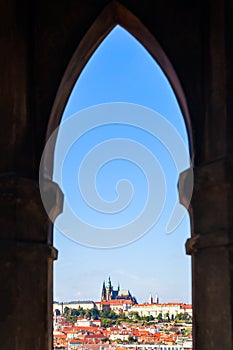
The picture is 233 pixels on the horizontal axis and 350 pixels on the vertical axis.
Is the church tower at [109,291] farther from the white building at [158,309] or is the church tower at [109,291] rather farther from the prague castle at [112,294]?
the white building at [158,309]

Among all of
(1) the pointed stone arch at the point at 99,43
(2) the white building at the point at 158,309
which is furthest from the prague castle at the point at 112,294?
(1) the pointed stone arch at the point at 99,43

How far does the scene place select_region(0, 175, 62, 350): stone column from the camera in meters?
4.51

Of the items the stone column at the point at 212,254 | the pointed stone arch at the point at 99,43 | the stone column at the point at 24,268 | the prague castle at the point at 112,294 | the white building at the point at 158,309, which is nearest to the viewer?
the stone column at the point at 212,254

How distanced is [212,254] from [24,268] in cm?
143

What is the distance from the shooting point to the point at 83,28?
16.8 feet

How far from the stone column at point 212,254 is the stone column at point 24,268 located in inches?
45.7

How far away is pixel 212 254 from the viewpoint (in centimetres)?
445

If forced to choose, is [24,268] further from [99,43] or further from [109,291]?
[109,291]

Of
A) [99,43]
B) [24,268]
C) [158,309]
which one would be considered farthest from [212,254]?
[158,309]

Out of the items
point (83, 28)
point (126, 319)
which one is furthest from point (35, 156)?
point (126, 319)

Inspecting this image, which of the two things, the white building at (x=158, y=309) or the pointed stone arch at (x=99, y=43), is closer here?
the pointed stone arch at (x=99, y=43)

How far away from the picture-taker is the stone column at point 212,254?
4.30 meters

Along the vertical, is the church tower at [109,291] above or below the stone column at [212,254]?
above

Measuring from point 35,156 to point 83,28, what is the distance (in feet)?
3.85
